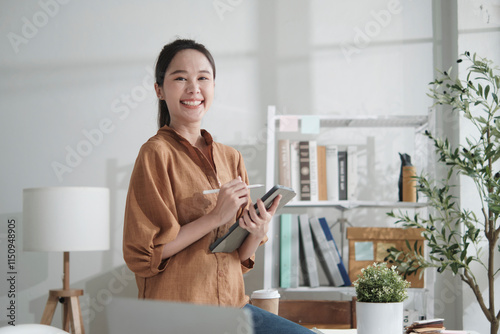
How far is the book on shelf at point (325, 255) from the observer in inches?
113

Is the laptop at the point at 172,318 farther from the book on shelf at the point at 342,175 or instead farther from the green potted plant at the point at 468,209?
the book on shelf at the point at 342,175

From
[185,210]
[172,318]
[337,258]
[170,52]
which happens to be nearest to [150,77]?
[337,258]

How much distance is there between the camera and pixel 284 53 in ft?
11.3

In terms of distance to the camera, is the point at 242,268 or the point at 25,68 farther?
the point at 25,68

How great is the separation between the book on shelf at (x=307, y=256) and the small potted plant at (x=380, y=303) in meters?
1.43

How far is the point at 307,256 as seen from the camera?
286 cm

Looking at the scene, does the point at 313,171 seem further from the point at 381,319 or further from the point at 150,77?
the point at 381,319

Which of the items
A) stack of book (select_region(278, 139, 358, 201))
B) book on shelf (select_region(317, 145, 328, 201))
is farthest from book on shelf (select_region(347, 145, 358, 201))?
book on shelf (select_region(317, 145, 328, 201))

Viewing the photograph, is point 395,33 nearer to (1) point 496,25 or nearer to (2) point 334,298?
(1) point 496,25

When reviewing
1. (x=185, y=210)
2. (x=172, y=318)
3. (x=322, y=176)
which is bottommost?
(x=172, y=318)

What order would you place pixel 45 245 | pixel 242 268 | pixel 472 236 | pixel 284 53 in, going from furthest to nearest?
pixel 284 53 → pixel 45 245 → pixel 472 236 → pixel 242 268

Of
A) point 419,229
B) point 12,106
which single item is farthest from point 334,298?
point 12,106

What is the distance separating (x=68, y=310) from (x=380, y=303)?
206 cm

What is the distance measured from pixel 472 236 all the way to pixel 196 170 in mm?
1641
